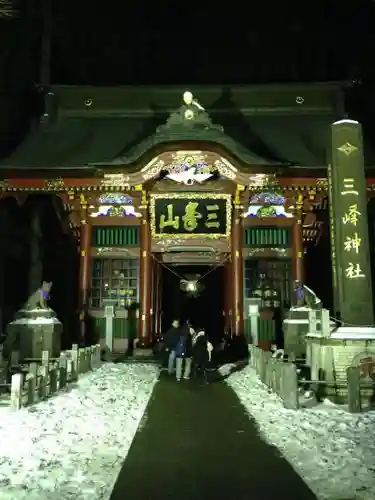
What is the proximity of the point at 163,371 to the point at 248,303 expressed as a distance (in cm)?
485

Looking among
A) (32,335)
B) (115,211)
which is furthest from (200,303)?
(32,335)

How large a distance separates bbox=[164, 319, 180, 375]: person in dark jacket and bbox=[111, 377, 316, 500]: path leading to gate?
3.80 meters

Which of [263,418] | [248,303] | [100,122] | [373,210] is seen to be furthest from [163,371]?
[100,122]

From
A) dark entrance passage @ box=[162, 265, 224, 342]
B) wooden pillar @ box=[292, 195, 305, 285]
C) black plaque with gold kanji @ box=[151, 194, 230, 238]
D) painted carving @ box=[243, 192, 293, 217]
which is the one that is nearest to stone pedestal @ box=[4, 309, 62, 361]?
black plaque with gold kanji @ box=[151, 194, 230, 238]

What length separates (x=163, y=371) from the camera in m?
13.1

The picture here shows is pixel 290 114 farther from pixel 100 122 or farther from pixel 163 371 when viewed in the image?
pixel 163 371

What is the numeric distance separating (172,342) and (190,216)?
240 inches

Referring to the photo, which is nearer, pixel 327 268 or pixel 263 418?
pixel 263 418

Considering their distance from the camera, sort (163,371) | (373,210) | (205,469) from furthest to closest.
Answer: (373,210), (163,371), (205,469)

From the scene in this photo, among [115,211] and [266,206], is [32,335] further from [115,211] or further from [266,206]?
[266,206]

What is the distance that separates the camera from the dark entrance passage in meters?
24.9

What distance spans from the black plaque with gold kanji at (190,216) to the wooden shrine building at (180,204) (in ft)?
0.12

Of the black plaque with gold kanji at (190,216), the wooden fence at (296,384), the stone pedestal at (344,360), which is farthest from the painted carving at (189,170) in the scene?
the stone pedestal at (344,360)

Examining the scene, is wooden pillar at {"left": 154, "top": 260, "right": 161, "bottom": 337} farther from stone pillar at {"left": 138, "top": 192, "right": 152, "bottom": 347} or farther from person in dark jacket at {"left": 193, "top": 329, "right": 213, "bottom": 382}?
person in dark jacket at {"left": 193, "top": 329, "right": 213, "bottom": 382}
